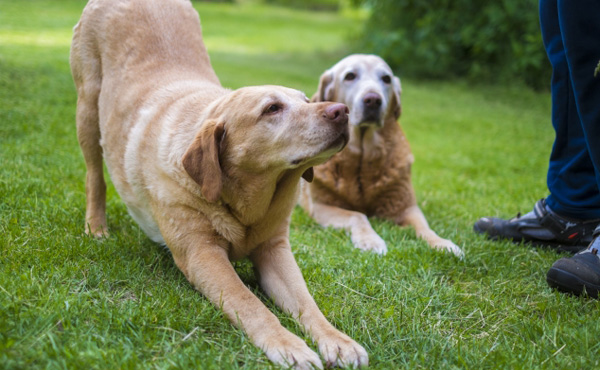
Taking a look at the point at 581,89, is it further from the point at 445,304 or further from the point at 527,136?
the point at 527,136

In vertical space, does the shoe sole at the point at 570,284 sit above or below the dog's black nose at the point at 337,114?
below

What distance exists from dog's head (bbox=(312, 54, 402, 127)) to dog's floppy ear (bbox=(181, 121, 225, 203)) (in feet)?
6.47

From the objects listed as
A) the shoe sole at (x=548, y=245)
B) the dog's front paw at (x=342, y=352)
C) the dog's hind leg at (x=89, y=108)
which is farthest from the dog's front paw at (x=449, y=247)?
the dog's hind leg at (x=89, y=108)

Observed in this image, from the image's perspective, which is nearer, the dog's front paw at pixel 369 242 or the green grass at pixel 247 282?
the green grass at pixel 247 282

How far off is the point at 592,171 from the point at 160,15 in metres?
2.69

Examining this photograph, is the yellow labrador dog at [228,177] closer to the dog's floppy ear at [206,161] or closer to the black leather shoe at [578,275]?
the dog's floppy ear at [206,161]

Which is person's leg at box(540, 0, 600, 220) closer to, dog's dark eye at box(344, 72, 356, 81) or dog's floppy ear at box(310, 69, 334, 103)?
dog's dark eye at box(344, 72, 356, 81)

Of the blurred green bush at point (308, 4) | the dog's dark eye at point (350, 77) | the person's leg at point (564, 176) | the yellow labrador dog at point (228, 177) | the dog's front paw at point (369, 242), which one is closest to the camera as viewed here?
the yellow labrador dog at point (228, 177)

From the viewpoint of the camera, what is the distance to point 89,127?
11.5 ft

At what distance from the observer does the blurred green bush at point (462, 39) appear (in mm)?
10500

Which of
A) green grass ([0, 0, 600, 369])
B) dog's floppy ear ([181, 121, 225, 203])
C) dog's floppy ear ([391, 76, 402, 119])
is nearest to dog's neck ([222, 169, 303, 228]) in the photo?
dog's floppy ear ([181, 121, 225, 203])

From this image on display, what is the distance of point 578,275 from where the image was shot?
8.61ft

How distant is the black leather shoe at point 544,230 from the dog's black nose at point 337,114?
173cm

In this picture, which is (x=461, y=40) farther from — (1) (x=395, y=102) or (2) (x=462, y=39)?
(1) (x=395, y=102)
